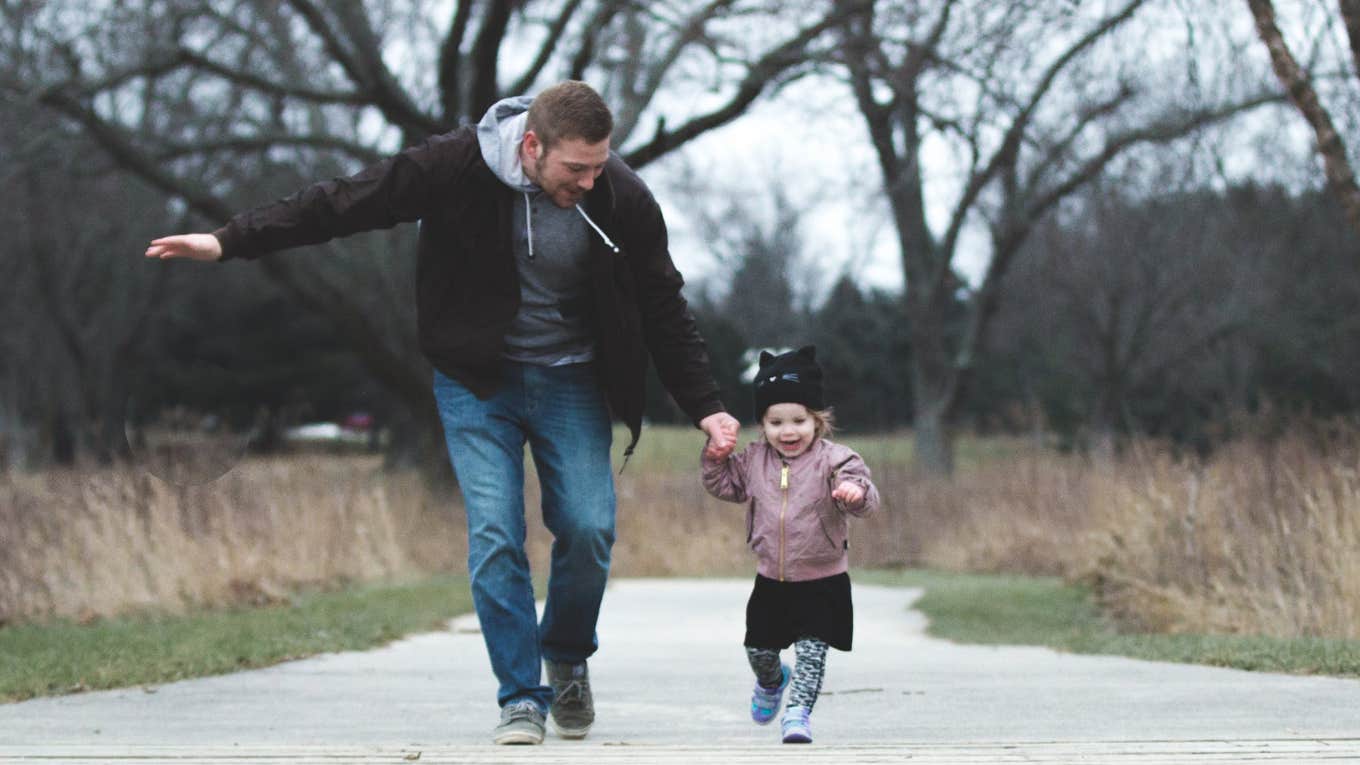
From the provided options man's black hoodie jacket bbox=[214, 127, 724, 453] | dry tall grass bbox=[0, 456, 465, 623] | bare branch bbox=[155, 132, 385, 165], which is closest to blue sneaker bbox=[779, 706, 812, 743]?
man's black hoodie jacket bbox=[214, 127, 724, 453]

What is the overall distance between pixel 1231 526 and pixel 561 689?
6072 mm

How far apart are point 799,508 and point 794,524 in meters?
0.05

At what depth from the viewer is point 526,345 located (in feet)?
15.4

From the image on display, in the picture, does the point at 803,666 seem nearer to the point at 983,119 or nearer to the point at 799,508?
the point at 799,508

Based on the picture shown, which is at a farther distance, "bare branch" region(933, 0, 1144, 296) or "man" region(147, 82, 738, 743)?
"bare branch" region(933, 0, 1144, 296)

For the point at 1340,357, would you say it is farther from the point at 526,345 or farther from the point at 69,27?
the point at 526,345

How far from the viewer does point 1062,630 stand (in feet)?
31.9

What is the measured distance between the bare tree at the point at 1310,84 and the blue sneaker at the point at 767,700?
515 centimetres

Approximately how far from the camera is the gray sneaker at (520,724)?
4.45 metres

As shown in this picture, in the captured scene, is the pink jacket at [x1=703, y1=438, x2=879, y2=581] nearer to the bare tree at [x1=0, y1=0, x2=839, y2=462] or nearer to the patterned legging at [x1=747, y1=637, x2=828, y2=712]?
the patterned legging at [x1=747, y1=637, x2=828, y2=712]

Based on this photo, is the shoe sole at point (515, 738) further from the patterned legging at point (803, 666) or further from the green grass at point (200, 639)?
the green grass at point (200, 639)

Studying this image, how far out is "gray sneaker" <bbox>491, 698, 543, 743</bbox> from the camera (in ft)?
14.6

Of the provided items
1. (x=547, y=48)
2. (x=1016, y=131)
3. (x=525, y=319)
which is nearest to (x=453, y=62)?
(x=547, y=48)

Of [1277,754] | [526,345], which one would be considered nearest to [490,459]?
[526,345]
